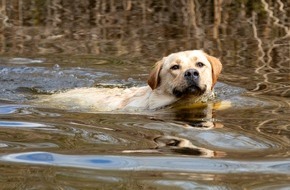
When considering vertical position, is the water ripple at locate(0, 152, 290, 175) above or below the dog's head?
above

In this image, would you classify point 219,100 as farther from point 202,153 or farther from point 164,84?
point 202,153

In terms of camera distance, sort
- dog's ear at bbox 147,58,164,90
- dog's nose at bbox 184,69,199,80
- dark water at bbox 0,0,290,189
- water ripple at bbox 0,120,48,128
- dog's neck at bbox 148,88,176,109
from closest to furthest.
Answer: dark water at bbox 0,0,290,189, water ripple at bbox 0,120,48,128, dog's nose at bbox 184,69,199,80, dog's neck at bbox 148,88,176,109, dog's ear at bbox 147,58,164,90

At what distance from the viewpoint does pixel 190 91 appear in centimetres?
728

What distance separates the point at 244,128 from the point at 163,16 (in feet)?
29.2

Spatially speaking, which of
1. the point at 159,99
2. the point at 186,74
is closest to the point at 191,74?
the point at 186,74

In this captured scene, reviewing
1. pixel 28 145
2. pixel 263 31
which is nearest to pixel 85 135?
pixel 28 145

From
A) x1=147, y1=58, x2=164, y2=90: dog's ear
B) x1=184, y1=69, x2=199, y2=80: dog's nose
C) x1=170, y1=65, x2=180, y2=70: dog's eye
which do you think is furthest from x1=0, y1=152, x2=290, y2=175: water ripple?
x1=147, y1=58, x2=164, y2=90: dog's ear

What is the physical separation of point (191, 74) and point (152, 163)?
2938mm

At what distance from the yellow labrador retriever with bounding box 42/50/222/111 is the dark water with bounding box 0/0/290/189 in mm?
225

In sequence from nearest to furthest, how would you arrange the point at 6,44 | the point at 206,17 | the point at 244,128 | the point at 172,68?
the point at 244,128, the point at 172,68, the point at 6,44, the point at 206,17

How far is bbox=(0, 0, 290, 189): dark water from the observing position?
4129 mm

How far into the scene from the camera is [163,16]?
14.4m

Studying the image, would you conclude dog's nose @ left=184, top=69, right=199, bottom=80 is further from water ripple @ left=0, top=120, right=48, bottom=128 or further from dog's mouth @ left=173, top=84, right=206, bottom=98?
water ripple @ left=0, top=120, right=48, bottom=128

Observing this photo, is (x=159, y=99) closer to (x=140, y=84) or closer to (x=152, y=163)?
(x=140, y=84)
